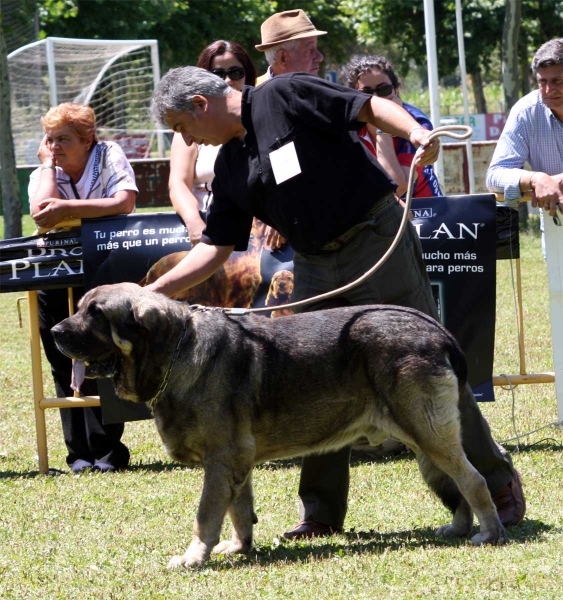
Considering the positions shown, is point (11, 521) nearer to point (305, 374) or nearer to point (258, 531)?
point (258, 531)

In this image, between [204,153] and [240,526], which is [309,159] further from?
[204,153]

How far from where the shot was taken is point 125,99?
114 ft

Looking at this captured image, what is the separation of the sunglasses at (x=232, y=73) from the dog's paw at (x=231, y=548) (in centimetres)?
314

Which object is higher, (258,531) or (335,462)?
(335,462)

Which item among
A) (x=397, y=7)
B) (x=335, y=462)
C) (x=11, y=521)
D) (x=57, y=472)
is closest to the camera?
(x=335, y=462)

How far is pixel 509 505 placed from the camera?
473cm

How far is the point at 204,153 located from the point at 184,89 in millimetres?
2072

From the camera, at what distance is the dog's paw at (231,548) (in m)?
4.59

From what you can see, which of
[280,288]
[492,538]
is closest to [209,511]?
[492,538]

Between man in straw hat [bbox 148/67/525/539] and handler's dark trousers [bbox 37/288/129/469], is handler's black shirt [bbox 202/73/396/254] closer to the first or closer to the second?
man in straw hat [bbox 148/67/525/539]

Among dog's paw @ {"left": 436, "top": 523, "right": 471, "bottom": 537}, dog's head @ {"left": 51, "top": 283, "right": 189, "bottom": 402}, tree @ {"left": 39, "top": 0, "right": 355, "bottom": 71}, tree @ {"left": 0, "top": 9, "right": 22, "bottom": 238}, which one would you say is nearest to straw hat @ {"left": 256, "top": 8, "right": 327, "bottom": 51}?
dog's head @ {"left": 51, "top": 283, "right": 189, "bottom": 402}

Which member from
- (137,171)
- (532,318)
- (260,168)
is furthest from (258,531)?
(137,171)

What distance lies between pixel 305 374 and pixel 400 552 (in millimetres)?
893

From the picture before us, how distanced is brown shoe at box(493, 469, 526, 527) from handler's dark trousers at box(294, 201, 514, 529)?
0.15ft
